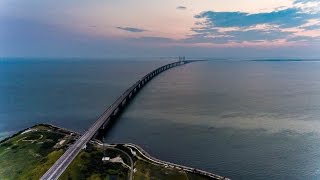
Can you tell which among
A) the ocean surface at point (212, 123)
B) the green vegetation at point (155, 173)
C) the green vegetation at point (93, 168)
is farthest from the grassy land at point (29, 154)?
the green vegetation at point (155, 173)

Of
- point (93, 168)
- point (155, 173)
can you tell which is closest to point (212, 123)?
point (155, 173)

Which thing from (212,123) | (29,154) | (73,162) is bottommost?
(29,154)

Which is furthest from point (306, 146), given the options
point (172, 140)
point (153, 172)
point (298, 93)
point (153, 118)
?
point (298, 93)

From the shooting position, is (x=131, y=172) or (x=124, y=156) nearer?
(x=131, y=172)

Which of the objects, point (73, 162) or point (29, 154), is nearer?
point (73, 162)

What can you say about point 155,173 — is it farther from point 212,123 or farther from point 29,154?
point 212,123

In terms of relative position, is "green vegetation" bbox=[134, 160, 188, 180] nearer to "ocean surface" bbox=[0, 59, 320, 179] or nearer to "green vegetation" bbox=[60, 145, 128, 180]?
"green vegetation" bbox=[60, 145, 128, 180]

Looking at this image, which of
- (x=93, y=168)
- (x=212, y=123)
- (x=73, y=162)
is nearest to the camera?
(x=93, y=168)

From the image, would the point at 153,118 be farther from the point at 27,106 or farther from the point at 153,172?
the point at 27,106

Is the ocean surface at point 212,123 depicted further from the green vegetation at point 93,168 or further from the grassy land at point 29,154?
the grassy land at point 29,154

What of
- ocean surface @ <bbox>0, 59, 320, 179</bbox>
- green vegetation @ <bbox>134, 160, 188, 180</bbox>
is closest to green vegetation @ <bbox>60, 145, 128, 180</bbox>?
green vegetation @ <bbox>134, 160, 188, 180</bbox>

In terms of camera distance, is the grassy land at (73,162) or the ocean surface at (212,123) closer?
the grassy land at (73,162)
